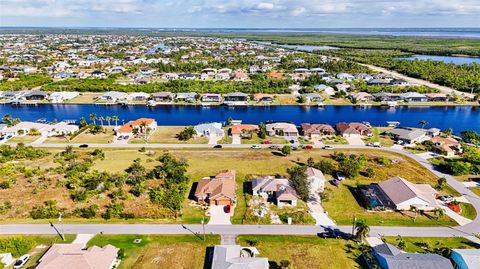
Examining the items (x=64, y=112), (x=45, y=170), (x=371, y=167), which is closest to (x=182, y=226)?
(x=45, y=170)

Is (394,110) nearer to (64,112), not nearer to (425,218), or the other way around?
(425,218)

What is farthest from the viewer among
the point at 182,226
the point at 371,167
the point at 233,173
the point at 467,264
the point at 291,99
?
the point at 291,99

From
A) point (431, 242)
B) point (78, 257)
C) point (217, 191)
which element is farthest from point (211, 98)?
point (431, 242)

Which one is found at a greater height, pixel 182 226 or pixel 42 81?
pixel 42 81

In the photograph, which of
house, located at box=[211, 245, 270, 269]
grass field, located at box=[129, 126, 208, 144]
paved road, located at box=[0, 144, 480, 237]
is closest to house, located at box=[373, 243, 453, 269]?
paved road, located at box=[0, 144, 480, 237]

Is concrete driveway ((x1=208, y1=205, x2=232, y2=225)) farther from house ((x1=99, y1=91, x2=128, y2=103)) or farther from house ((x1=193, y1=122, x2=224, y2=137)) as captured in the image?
house ((x1=99, y1=91, x2=128, y2=103))

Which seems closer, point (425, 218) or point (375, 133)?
point (425, 218)
